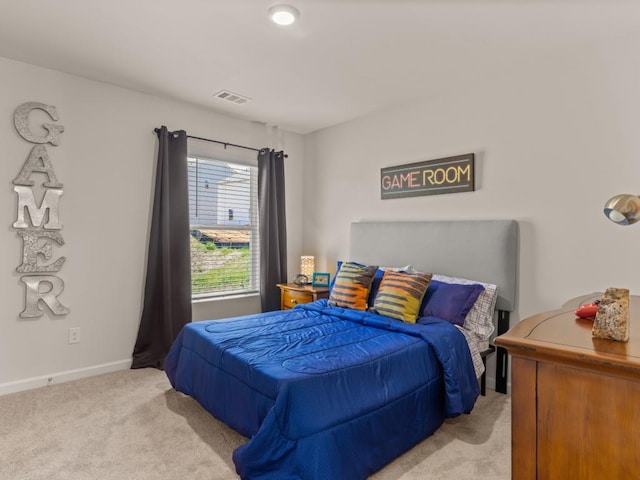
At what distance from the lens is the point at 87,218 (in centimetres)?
320

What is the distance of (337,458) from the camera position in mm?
1673

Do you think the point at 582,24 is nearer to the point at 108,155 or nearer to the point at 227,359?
the point at 227,359

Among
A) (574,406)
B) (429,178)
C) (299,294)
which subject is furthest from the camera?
(299,294)

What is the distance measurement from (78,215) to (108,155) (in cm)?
57

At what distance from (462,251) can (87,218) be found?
311cm

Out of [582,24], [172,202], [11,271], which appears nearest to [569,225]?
[582,24]

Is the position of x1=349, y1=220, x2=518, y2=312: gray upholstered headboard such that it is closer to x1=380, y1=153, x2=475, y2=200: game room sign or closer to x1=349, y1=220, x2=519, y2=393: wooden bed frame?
x1=349, y1=220, x2=519, y2=393: wooden bed frame

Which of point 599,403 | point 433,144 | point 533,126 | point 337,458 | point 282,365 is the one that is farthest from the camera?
point 433,144

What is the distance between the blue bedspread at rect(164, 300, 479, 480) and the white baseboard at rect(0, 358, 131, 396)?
881mm

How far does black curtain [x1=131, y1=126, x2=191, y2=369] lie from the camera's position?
11.3 ft

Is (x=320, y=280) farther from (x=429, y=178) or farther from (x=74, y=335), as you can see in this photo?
(x=74, y=335)

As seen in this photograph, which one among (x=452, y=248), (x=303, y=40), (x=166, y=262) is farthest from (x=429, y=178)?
(x=166, y=262)

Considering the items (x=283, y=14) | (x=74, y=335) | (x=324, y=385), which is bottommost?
(x=74, y=335)

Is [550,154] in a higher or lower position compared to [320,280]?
higher
